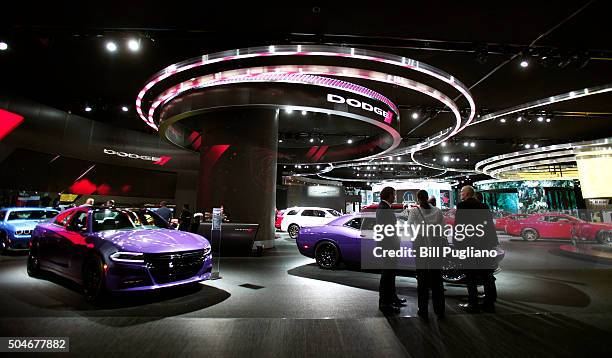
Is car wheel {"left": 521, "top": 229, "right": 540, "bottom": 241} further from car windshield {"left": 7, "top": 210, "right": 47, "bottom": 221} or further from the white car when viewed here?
car windshield {"left": 7, "top": 210, "right": 47, "bottom": 221}

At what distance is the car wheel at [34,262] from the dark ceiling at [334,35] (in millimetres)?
4874

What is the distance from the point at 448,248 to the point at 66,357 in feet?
15.2

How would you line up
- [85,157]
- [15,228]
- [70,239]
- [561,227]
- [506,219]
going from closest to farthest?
[70,239] < [15,228] < [561,227] < [85,157] < [506,219]

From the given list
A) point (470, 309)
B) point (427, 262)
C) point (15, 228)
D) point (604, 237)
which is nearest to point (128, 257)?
point (427, 262)

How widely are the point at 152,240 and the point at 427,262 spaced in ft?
13.0

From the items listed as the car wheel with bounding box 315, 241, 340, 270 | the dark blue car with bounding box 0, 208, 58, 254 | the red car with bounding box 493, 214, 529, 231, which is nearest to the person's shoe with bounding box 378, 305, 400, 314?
the car wheel with bounding box 315, 241, 340, 270

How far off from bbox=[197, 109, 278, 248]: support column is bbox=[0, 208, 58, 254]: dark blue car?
181 inches

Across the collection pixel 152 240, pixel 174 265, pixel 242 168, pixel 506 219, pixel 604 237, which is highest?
pixel 242 168

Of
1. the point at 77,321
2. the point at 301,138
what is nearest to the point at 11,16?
the point at 77,321

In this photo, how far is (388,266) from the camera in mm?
3832

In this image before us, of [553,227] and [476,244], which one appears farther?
[553,227]

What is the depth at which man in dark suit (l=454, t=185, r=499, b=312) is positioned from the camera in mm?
3928

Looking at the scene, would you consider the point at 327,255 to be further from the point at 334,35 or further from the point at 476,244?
the point at 334,35

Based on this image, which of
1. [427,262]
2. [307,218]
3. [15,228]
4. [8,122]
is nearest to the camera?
[427,262]
